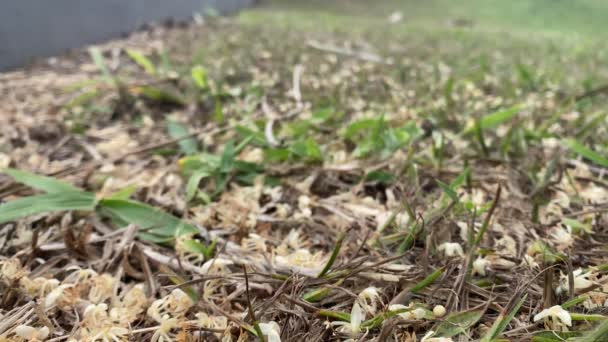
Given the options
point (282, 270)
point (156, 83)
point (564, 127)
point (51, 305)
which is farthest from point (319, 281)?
point (156, 83)

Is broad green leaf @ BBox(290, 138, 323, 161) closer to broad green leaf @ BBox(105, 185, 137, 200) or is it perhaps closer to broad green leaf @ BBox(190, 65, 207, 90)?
broad green leaf @ BBox(105, 185, 137, 200)

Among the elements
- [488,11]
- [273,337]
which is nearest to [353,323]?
[273,337]

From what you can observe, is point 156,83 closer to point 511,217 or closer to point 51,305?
point 51,305

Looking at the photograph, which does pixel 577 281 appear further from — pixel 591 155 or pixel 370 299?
pixel 591 155

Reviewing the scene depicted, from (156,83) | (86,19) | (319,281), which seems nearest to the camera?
(319,281)

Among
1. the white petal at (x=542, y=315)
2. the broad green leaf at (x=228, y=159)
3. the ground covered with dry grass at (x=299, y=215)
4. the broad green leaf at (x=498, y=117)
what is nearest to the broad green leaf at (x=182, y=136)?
the ground covered with dry grass at (x=299, y=215)

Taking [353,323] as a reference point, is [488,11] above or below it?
above

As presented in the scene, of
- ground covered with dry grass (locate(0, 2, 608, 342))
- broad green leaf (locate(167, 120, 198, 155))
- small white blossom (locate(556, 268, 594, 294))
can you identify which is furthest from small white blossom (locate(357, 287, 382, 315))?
broad green leaf (locate(167, 120, 198, 155))

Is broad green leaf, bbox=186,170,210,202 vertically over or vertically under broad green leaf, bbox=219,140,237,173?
under
